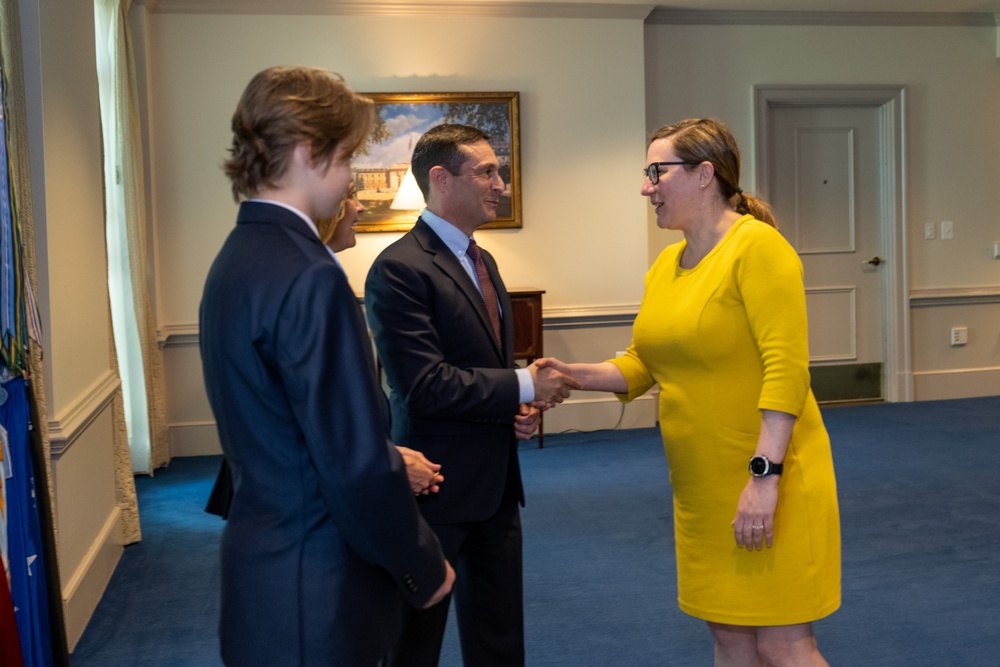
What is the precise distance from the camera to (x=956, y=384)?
310 inches

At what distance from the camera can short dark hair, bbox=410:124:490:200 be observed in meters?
2.33

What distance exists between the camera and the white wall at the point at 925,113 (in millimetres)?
7266

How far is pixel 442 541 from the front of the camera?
2.15 metres

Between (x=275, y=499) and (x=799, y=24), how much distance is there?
691 centimetres

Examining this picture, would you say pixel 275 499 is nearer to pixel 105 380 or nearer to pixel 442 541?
pixel 442 541

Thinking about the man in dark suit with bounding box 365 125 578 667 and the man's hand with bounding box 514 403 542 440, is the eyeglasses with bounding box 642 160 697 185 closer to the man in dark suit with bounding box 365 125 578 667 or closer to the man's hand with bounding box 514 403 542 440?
the man in dark suit with bounding box 365 125 578 667

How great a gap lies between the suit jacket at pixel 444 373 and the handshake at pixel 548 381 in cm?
6

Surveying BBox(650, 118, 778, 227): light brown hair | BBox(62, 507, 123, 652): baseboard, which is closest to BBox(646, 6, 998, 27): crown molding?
BBox(62, 507, 123, 652): baseboard

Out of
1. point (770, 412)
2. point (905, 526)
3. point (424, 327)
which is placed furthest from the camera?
point (905, 526)

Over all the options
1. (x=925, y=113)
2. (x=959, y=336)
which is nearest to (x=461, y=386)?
(x=925, y=113)

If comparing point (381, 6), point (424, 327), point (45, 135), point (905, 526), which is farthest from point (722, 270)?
point (381, 6)

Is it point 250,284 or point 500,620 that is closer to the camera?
point 250,284

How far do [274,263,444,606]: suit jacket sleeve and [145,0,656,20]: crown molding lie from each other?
550 centimetres

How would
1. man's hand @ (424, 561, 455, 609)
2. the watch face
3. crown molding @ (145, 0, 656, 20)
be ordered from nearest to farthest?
man's hand @ (424, 561, 455, 609) < the watch face < crown molding @ (145, 0, 656, 20)
